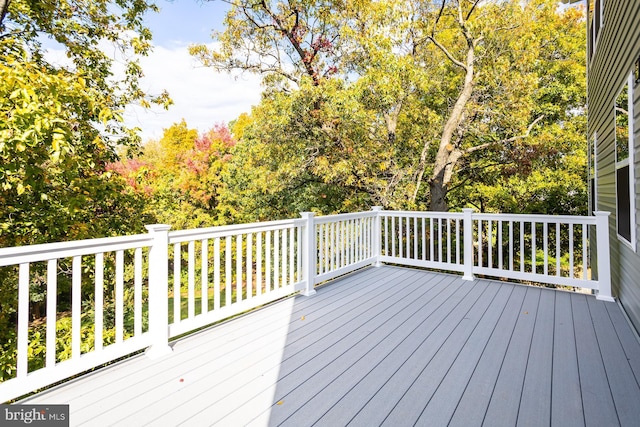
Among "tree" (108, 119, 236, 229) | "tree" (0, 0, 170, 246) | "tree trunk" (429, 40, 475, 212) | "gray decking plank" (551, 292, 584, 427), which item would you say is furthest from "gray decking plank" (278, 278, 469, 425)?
"tree" (108, 119, 236, 229)

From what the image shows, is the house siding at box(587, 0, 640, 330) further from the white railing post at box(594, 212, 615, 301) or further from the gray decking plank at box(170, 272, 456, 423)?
the gray decking plank at box(170, 272, 456, 423)

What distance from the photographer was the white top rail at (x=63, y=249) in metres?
1.95

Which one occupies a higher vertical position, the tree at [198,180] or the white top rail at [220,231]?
the tree at [198,180]

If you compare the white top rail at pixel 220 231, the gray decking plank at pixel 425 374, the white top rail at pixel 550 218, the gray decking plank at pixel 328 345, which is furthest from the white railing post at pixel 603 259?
the white top rail at pixel 220 231

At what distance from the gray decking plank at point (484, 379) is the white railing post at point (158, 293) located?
2142 millimetres

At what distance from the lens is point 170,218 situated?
13.0m

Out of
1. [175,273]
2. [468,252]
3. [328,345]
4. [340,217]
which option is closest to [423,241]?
[468,252]

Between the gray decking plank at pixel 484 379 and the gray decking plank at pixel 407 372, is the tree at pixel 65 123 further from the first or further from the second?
the gray decking plank at pixel 484 379

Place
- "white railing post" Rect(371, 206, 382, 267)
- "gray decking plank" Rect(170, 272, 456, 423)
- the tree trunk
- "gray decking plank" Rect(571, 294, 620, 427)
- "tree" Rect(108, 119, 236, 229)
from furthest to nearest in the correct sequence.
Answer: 1. "tree" Rect(108, 119, 236, 229)
2. the tree trunk
3. "white railing post" Rect(371, 206, 382, 267)
4. "gray decking plank" Rect(170, 272, 456, 423)
5. "gray decking plank" Rect(571, 294, 620, 427)

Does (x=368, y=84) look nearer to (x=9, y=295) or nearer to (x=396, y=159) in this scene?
(x=396, y=159)

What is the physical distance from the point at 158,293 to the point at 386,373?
71.7 inches

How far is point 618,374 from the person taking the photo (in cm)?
227

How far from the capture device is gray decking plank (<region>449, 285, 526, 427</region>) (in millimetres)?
1858

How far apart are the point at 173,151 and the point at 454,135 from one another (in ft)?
41.7
